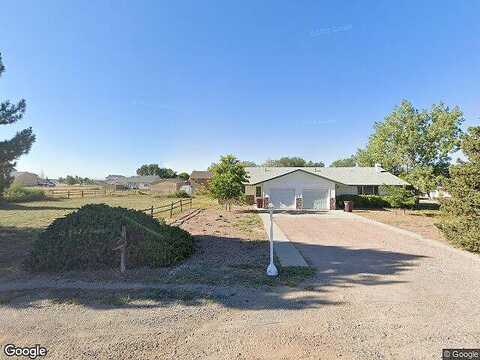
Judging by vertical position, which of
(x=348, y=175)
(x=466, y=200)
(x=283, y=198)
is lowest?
(x=283, y=198)

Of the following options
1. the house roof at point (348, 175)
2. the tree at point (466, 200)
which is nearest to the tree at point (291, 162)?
the house roof at point (348, 175)

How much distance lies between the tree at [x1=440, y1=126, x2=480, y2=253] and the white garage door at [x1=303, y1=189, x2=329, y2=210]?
54.2 ft

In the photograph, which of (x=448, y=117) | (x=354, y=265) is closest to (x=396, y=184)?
(x=448, y=117)

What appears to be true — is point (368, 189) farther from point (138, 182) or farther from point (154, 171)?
point (154, 171)

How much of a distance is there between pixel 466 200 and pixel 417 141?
29.9 meters

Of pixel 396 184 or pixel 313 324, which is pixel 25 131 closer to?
pixel 313 324

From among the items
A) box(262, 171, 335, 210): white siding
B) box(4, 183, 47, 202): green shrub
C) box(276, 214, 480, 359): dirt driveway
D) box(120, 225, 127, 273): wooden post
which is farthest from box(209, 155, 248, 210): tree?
box(4, 183, 47, 202): green shrub

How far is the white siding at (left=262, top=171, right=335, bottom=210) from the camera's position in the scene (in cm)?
2823

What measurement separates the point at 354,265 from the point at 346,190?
24.2m

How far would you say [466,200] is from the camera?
10.7m

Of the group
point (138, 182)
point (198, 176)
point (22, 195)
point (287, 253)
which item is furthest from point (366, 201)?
point (138, 182)

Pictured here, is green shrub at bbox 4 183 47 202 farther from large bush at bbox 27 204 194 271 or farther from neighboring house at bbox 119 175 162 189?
neighboring house at bbox 119 175 162 189

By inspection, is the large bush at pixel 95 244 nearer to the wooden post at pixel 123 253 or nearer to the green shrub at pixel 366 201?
the wooden post at pixel 123 253

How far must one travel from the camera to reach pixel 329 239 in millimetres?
12914
